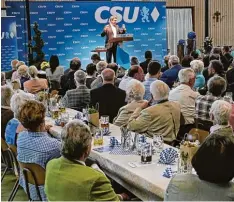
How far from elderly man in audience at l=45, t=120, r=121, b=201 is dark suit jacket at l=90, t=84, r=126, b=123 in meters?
2.79

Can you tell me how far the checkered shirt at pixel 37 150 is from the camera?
11.7 ft

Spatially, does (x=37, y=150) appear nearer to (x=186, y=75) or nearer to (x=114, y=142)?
(x=114, y=142)

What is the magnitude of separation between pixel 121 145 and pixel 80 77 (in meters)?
2.39

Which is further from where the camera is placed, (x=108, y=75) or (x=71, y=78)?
(x=71, y=78)

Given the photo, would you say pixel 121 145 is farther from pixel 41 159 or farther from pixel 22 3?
pixel 22 3

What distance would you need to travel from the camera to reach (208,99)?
527cm

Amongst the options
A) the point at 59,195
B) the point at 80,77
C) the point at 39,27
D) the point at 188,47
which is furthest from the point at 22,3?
the point at 59,195

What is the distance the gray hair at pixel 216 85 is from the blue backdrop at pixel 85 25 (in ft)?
30.0

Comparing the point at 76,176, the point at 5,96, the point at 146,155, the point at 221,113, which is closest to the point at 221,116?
the point at 221,113

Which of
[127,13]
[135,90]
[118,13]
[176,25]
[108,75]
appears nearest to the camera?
[135,90]

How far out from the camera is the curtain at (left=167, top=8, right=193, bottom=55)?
54.2 feet

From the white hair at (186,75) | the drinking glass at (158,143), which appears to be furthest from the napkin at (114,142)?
the white hair at (186,75)

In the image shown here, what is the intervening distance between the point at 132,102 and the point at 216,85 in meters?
0.94

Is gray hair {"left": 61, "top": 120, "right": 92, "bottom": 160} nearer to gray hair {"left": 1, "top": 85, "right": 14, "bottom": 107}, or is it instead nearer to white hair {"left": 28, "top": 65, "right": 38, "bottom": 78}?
gray hair {"left": 1, "top": 85, "right": 14, "bottom": 107}
